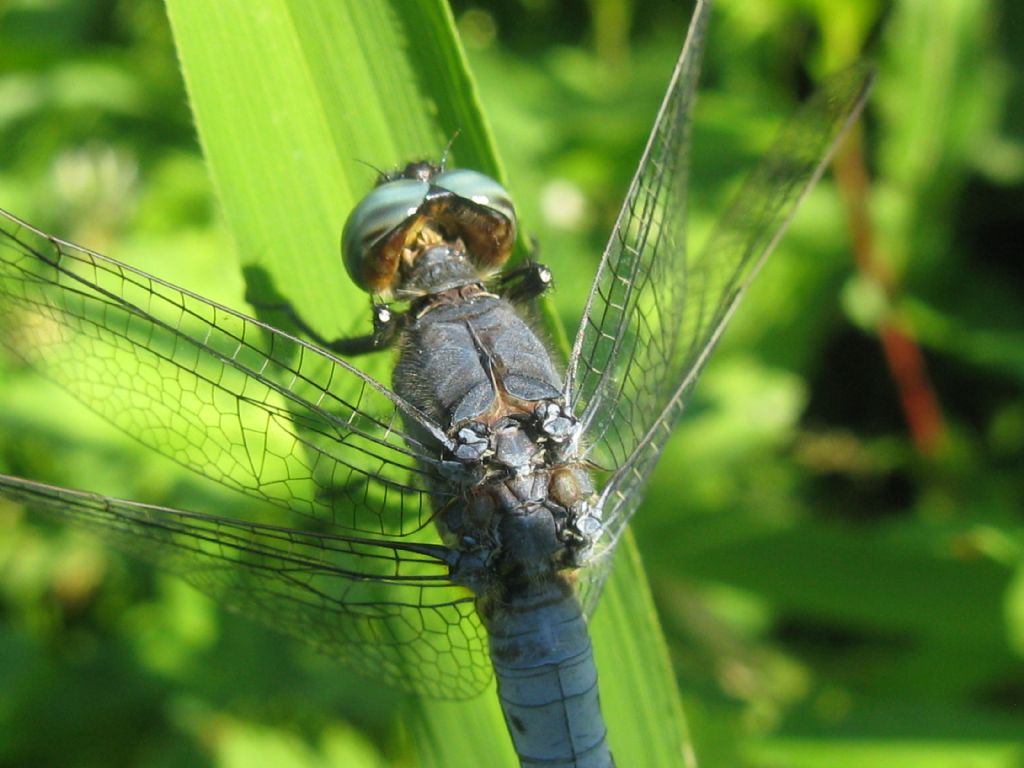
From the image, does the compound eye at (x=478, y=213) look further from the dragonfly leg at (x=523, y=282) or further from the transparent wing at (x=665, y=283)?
the transparent wing at (x=665, y=283)

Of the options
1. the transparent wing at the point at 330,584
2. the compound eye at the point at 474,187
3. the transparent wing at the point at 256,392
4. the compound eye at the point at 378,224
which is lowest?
the transparent wing at the point at 330,584

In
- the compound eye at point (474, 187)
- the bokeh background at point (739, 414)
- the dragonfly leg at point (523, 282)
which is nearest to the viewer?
the compound eye at point (474, 187)

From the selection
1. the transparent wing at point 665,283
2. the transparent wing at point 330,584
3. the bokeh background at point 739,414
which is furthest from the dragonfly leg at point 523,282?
the bokeh background at point 739,414

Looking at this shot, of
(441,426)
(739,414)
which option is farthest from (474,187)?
(739,414)

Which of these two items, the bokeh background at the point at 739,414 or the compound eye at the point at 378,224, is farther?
the bokeh background at the point at 739,414

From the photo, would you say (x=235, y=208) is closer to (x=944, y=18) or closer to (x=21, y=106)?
(x=21, y=106)

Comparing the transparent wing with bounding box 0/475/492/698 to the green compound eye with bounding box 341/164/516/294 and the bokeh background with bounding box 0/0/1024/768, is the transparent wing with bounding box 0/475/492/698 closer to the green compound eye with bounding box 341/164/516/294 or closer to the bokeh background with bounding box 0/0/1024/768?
the green compound eye with bounding box 341/164/516/294

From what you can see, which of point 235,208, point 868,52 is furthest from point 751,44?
point 235,208

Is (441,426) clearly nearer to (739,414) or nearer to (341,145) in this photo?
(341,145)
